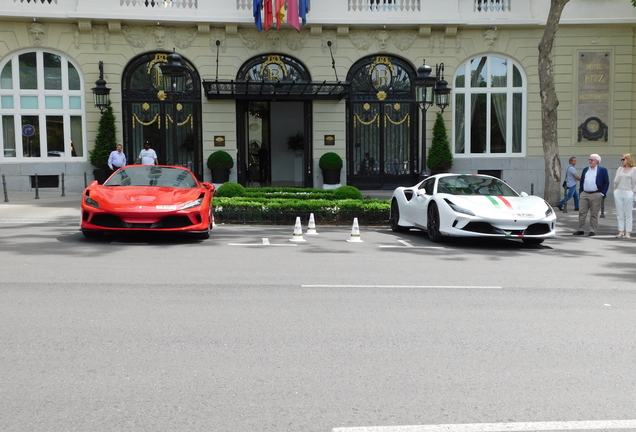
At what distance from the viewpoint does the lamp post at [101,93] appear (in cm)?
2555

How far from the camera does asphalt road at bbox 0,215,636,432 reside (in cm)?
430

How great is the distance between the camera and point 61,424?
13.3ft

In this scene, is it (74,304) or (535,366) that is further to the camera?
(74,304)

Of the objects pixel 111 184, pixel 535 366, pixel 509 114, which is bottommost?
pixel 535 366

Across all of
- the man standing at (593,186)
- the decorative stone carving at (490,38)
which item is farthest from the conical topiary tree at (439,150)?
the man standing at (593,186)

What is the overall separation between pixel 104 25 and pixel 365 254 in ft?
63.3

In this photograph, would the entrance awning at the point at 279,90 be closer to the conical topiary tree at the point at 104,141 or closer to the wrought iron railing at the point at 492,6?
the conical topiary tree at the point at 104,141

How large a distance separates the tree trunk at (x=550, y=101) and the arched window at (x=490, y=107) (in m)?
6.14

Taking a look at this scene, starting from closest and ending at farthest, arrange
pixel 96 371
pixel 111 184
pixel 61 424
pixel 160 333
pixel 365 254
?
pixel 61 424
pixel 96 371
pixel 160 333
pixel 365 254
pixel 111 184

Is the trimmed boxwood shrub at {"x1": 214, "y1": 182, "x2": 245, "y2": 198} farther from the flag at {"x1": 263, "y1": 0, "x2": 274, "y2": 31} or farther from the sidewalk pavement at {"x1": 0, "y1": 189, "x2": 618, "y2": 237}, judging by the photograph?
the flag at {"x1": 263, "y1": 0, "x2": 274, "y2": 31}

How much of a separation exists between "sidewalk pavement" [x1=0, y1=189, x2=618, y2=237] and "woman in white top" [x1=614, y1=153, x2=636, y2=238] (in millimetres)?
728

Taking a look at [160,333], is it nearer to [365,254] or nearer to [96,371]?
[96,371]

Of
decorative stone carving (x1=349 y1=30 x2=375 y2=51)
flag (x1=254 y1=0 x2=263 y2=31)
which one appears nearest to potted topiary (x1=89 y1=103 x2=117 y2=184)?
flag (x1=254 y1=0 x2=263 y2=31)

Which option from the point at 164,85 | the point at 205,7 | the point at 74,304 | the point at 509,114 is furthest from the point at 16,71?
the point at 74,304
